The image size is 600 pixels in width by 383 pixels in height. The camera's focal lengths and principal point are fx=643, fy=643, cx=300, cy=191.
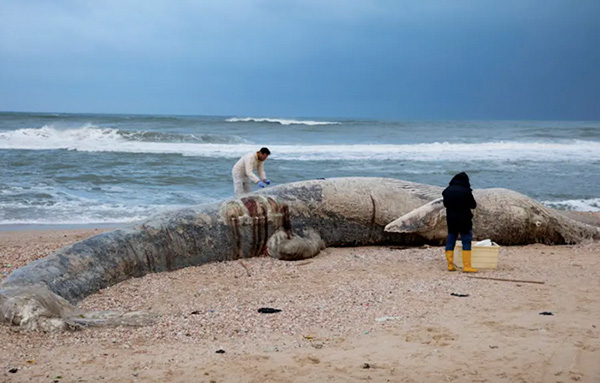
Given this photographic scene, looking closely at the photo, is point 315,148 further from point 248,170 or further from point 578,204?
point 248,170

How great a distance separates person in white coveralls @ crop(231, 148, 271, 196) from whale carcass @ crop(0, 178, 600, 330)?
48.3 inches

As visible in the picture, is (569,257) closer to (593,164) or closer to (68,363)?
(68,363)

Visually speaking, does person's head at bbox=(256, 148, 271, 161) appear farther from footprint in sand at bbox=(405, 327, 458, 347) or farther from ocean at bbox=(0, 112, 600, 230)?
footprint in sand at bbox=(405, 327, 458, 347)

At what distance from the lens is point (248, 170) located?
12.6 m

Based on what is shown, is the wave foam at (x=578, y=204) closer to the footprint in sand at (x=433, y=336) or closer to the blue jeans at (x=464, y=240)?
the blue jeans at (x=464, y=240)

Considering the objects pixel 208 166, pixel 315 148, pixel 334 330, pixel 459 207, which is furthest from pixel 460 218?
pixel 315 148

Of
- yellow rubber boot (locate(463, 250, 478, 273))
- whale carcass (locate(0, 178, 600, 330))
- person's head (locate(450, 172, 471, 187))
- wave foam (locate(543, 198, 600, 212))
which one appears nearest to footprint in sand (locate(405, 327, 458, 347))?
yellow rubber boot (locate(463, 250, 478, 273))

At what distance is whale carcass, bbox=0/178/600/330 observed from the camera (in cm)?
816

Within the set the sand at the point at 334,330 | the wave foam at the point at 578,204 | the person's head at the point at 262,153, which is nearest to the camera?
the sand at the point at 334,330

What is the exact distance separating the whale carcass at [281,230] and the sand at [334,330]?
0.35 m

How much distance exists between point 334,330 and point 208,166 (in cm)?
1952

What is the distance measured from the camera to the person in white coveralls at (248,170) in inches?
488

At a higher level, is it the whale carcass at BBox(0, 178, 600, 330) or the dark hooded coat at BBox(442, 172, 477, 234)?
the dark hooded coat at BBox(442, 172, 477, 234)

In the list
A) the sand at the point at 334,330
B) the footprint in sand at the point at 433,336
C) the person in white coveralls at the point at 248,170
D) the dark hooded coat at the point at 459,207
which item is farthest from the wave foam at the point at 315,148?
the footprint in sand at the point at 433,336
